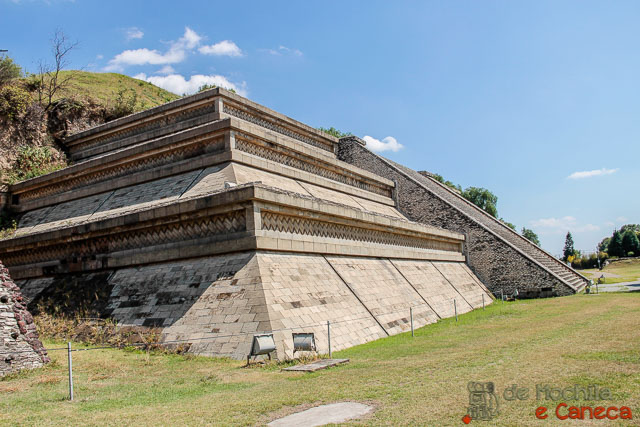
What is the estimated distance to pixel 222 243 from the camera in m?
10.1

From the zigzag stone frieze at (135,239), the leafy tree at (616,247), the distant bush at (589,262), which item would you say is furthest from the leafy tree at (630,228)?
the zigzag stone frieze at (135,239)

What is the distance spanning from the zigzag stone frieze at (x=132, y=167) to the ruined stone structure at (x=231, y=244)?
5 cm

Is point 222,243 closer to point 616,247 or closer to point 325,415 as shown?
point 325,415

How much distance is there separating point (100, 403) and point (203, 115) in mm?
12702

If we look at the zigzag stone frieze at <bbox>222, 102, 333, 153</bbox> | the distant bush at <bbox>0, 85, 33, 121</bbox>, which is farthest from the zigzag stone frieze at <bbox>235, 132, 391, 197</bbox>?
the distant bush at <bbox>0, 85, 33, 121</bbox>

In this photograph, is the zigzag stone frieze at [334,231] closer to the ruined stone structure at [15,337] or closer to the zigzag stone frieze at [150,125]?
the ruined stone structure at [15,337]

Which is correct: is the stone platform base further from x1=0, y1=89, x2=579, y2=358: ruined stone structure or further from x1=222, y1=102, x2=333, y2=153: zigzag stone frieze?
x1=222, y1=102, x2=333, y2=153: zigzag stone frieze

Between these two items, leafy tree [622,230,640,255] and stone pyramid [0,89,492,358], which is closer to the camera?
stone pyramid [0,89,492,358]

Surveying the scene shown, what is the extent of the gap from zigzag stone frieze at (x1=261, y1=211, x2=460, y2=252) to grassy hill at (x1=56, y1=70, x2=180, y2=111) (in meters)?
16.6

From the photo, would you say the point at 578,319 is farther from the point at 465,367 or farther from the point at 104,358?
the point at 104,358

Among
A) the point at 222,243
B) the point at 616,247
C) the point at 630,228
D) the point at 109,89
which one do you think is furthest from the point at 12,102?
the point at 630,228

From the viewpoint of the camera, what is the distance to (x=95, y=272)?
12.4 metres

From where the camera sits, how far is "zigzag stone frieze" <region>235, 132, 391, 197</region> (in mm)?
14578

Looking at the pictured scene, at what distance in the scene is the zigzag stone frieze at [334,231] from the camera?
34.8ft
